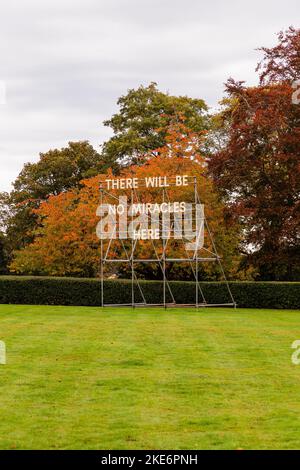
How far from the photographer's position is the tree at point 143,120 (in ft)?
172

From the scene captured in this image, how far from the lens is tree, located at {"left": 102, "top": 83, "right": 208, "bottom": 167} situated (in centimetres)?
5233

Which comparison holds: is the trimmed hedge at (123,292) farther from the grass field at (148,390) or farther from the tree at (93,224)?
the grass field at (148,390)

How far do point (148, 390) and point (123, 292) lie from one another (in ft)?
78.7

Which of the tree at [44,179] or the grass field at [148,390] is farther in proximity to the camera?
the tree at [44,179]

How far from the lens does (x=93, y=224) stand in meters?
38.0

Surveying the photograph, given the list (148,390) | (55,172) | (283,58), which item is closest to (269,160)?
(283,58)

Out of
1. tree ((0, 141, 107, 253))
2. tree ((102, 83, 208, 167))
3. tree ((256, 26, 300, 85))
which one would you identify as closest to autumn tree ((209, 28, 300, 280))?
tree ((256, 26, 300, 85))

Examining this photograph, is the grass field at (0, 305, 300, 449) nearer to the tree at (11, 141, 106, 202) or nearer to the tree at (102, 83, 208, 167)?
the tree at (102, 83, 208, 167)

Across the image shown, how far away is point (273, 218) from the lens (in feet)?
108

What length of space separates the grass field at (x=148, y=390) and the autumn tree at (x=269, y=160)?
12.6 m

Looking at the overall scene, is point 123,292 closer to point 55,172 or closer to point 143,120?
point 143,120

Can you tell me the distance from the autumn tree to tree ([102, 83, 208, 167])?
17436 millimetres

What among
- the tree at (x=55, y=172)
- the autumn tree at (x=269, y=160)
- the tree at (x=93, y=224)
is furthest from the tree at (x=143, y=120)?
the autumn tree at (x=269, y=160)
